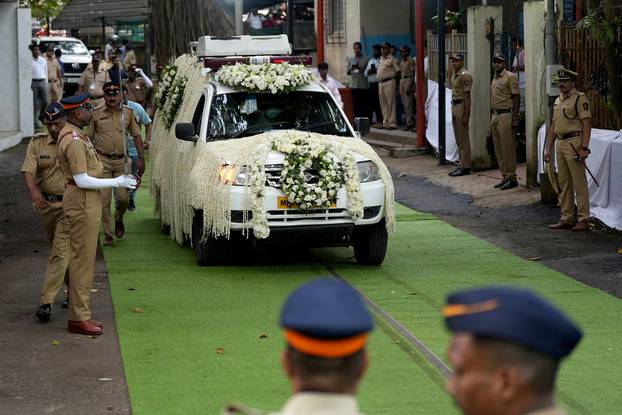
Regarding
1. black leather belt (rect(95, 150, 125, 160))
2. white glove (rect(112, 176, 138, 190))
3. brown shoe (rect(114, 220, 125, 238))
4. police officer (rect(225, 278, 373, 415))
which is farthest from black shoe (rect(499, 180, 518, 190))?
police officer (rect(225, 278, 373, 415))

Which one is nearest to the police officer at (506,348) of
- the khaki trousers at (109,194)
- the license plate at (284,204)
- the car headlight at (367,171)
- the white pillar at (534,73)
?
the license plate at (284,204)

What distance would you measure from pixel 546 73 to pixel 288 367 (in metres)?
13.7

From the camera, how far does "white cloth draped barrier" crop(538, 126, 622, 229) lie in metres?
14.7

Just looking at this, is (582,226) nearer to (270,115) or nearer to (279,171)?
(270,115)

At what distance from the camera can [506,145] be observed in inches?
722

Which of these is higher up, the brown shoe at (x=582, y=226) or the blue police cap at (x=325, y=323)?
the blue police cap at (x=325, y=323)

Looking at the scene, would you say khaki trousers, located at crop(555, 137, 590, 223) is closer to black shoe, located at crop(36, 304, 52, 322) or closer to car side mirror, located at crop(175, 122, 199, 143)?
car side mirror, located at crop(175, 122, 199, 143)

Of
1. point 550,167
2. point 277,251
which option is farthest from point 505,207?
point 277,251

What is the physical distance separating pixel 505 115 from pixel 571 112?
383 cm

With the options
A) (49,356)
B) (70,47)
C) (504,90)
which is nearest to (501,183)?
(504,90)

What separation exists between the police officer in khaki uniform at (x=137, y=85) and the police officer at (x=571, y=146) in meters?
9.30

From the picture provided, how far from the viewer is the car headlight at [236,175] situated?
11.8 meters

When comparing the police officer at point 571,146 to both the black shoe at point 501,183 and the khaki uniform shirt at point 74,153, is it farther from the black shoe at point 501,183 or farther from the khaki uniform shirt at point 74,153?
the khaki uniform shirt at point 74,153

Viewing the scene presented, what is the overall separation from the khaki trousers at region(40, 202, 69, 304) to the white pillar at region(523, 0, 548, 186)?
29.6 ft
